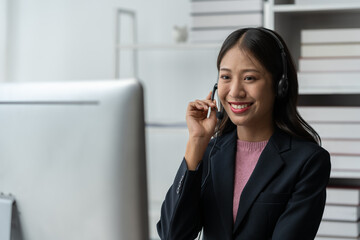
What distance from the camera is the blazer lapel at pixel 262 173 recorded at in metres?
1.28

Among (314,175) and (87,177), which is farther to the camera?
(314,175)

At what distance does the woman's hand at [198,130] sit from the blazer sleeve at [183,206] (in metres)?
0.02

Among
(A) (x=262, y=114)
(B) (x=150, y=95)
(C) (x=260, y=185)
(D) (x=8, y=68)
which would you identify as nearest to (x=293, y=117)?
(A) (x=262, y=114)

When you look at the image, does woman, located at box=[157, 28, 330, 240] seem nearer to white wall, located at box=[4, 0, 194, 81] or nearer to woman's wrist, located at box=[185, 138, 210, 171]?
woman's wrist, located at box=[185, 138, 210, 171]

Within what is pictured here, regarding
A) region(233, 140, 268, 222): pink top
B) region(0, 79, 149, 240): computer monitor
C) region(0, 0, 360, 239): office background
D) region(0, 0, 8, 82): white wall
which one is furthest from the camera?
region(0, 0, 8, 82): white wall

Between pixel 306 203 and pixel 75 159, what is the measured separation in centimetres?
65

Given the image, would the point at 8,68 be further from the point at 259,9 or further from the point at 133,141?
the point at 133,141

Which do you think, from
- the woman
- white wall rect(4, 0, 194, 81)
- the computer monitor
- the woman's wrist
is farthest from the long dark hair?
white wall rect(4, 0, 194, 81)

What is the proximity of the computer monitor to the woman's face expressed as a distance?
545 mm

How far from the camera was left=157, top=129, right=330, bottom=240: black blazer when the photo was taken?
1254mm

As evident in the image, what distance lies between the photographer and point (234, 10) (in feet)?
7.67

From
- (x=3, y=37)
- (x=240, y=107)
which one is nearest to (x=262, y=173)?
(x=240, y=107)

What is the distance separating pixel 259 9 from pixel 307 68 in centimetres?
39

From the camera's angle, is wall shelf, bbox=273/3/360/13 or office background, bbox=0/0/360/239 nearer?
wall shelf, bbox=273/3/360/13
